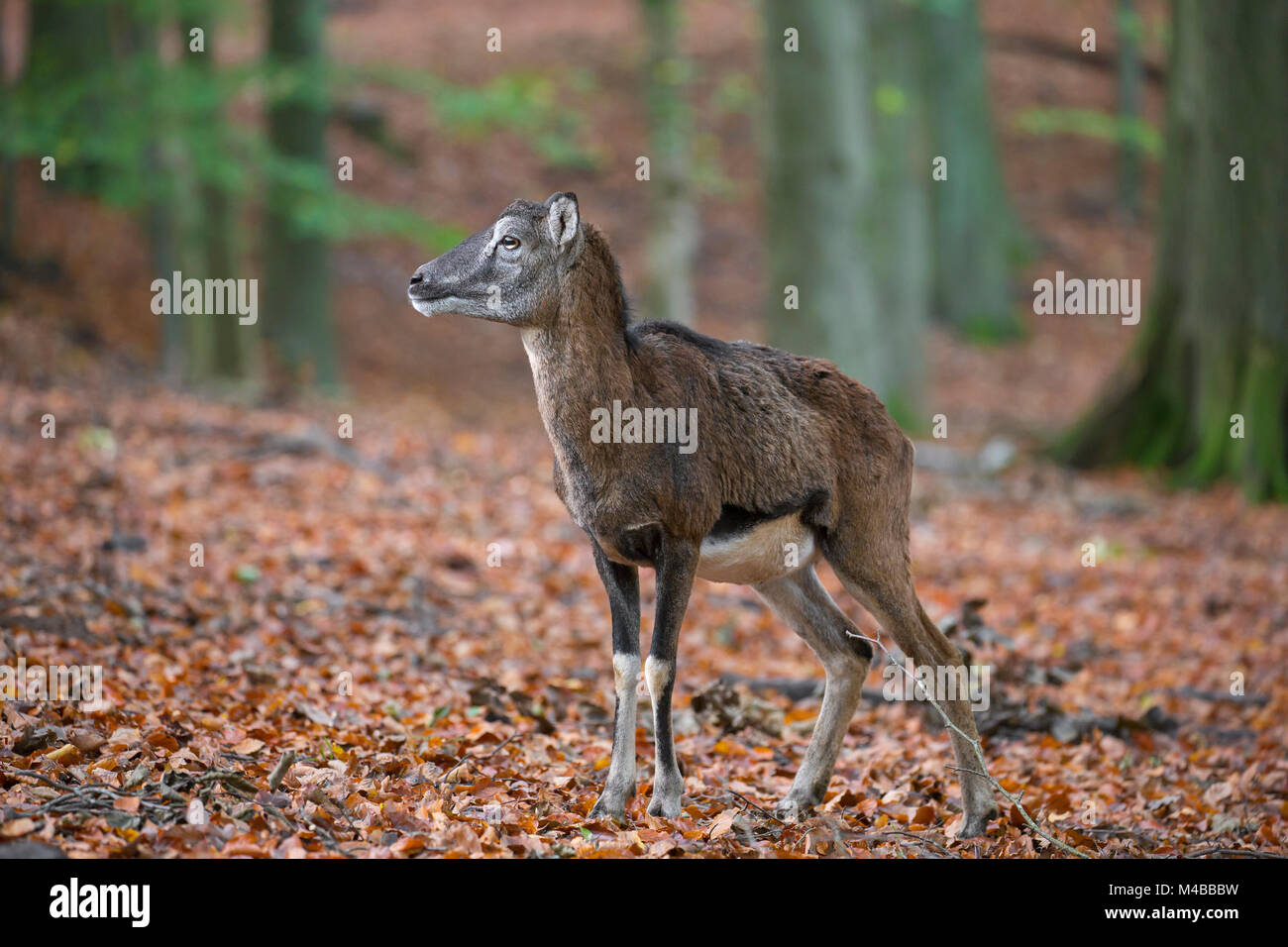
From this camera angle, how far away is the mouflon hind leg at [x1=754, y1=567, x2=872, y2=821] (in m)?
6.04

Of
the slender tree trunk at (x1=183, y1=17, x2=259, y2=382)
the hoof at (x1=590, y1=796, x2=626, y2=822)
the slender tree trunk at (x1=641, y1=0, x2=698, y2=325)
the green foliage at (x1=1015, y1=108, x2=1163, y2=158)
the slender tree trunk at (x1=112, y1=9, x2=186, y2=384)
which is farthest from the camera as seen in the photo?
the green foliage at (x1=1015, y1=108, x2=1163, y2=158)

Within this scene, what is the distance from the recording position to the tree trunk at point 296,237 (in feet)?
59.6

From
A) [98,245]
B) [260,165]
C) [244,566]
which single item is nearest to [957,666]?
[244,566]

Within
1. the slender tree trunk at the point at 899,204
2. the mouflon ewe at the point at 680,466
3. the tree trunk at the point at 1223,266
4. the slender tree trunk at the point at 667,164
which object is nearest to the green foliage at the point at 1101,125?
the slender tree trunk at the point at 899,204

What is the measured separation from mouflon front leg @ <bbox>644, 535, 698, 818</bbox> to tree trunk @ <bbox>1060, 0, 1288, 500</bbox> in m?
10.7

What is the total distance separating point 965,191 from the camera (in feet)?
97.8

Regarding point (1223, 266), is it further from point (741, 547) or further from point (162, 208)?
point (162, 208)

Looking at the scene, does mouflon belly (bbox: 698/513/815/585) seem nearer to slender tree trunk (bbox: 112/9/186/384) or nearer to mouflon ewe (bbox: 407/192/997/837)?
mouflon ewe (bbox: 407/192/997/837)

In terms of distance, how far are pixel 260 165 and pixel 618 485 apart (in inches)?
494

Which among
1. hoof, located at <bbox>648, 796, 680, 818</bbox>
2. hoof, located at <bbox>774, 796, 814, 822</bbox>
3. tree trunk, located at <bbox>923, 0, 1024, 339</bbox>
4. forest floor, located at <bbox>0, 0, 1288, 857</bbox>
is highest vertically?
tree trunk, located at <bbox>923, 0, 1024, 339</bbox>

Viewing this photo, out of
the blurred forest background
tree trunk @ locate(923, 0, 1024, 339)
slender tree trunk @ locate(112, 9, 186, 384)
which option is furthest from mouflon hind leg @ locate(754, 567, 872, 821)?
tree trunk @ locate(923, 0, 1024, 339)

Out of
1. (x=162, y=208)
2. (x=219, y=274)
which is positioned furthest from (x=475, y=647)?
(x=162, y=208)

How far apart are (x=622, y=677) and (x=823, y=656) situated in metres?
1.17

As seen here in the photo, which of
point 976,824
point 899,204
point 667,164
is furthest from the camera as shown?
point 899,204
